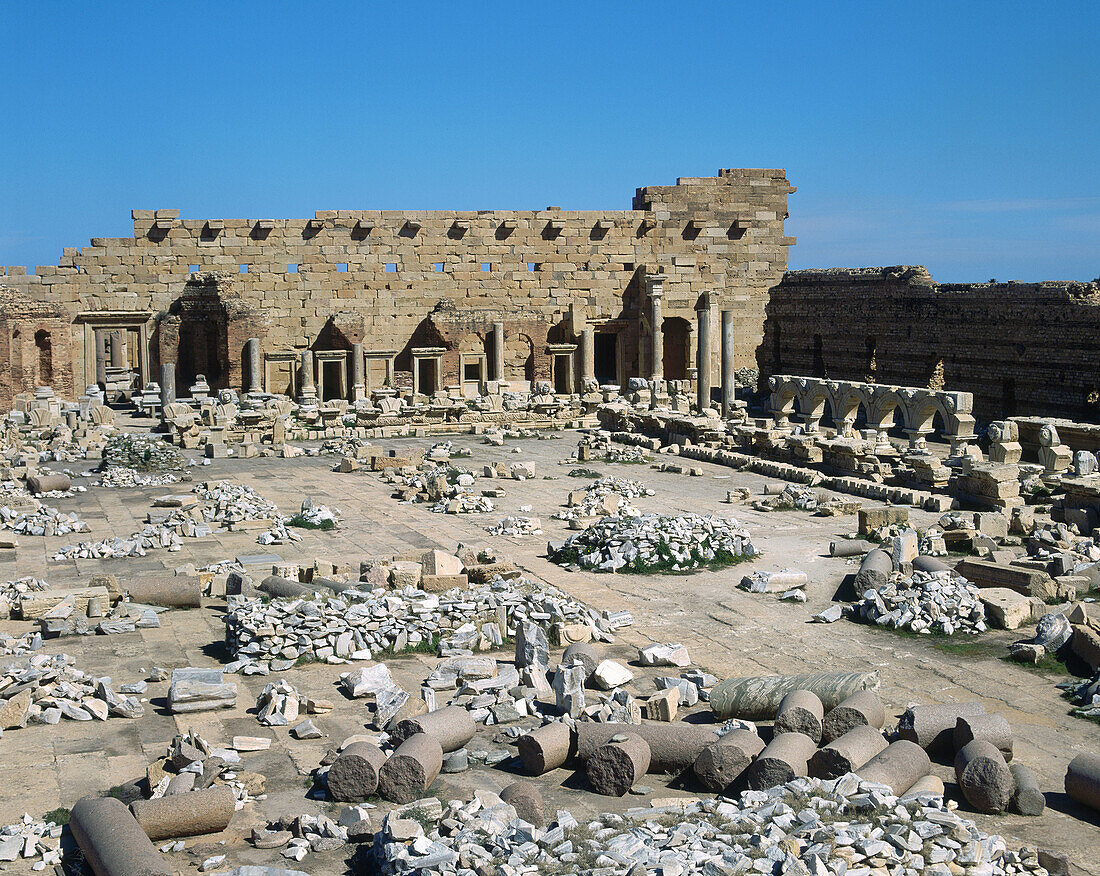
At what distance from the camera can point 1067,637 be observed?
9914 millimetres

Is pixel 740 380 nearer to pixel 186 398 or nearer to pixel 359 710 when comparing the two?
pixel 186 398

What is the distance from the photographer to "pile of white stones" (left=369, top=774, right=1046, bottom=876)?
19.4ft

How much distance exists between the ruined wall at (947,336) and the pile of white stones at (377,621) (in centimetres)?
1752

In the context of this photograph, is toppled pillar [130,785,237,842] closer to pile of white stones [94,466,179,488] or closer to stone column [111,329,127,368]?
pile of white stones [94,466,179,488]

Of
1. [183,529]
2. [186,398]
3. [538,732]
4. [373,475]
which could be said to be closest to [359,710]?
[538,732]

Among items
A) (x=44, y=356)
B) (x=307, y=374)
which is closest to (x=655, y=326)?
(x=307, y=374)

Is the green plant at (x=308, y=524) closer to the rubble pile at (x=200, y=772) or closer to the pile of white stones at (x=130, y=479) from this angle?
the pile of white stones at (x=130, y=479)

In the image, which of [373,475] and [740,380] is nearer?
[373,475]

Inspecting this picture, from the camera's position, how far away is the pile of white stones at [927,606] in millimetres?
10836

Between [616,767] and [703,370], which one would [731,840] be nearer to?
[616,767]

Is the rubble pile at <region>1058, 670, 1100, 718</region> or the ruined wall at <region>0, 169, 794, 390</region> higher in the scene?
the ruined wall at <region>0, 169, 794, 390</region>

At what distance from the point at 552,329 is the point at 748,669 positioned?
91.9 ft

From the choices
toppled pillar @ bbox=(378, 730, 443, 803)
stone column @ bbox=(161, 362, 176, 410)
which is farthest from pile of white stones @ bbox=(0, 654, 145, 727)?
stone column @ bbox=(161, 362, 176, 410)

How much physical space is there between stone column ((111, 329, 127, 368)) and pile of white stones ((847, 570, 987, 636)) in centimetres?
4000
